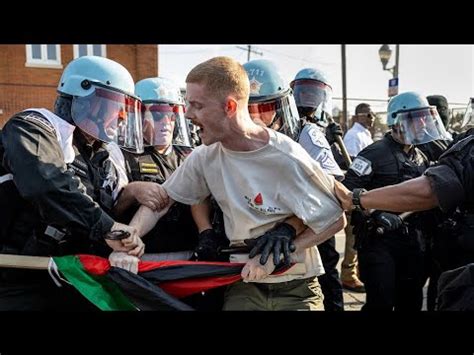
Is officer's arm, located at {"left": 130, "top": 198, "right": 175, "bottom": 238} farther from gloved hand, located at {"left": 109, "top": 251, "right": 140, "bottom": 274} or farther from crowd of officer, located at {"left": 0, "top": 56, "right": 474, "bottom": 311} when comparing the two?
gloved hand, located at {"left": 109, "top": 251, "right": 140, "bottom": 274}

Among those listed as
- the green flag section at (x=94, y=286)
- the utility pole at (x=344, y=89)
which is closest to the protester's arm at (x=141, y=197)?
the green flag section at (x=94, y=286)

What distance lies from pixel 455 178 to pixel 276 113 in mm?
1118

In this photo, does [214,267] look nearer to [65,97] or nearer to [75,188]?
[75,188]

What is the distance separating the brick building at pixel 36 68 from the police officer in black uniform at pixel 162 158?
13.0 m

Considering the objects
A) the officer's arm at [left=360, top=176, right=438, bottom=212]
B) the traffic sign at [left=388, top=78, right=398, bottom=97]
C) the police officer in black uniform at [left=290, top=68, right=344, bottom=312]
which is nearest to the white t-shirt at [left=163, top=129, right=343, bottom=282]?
the officer's arm at [left=360, top=176, right=438, bottom=212]

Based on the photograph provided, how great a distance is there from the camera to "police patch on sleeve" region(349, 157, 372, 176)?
3535 millimetres

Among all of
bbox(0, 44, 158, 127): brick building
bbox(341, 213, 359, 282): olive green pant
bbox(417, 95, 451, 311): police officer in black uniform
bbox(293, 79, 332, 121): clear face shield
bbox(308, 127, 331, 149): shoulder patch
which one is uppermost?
bbox(0, 44, 158, 127): brick building

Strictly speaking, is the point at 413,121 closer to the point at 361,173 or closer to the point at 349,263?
the point at 361,173

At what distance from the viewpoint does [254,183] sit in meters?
2.09

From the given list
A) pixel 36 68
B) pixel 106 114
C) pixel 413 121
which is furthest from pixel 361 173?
pixel 36 68

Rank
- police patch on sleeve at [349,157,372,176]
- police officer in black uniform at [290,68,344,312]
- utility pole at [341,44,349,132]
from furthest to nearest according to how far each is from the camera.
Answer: utility pole at [341,44,349,132], police patch on sleeve at [349,157,372,176], police officer in black uniform at [290,68,344,312]

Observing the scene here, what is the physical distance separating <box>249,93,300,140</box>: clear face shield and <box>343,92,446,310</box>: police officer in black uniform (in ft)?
2.96

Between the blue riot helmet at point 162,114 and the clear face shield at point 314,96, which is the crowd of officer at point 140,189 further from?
the clear face shield at point 314,96
